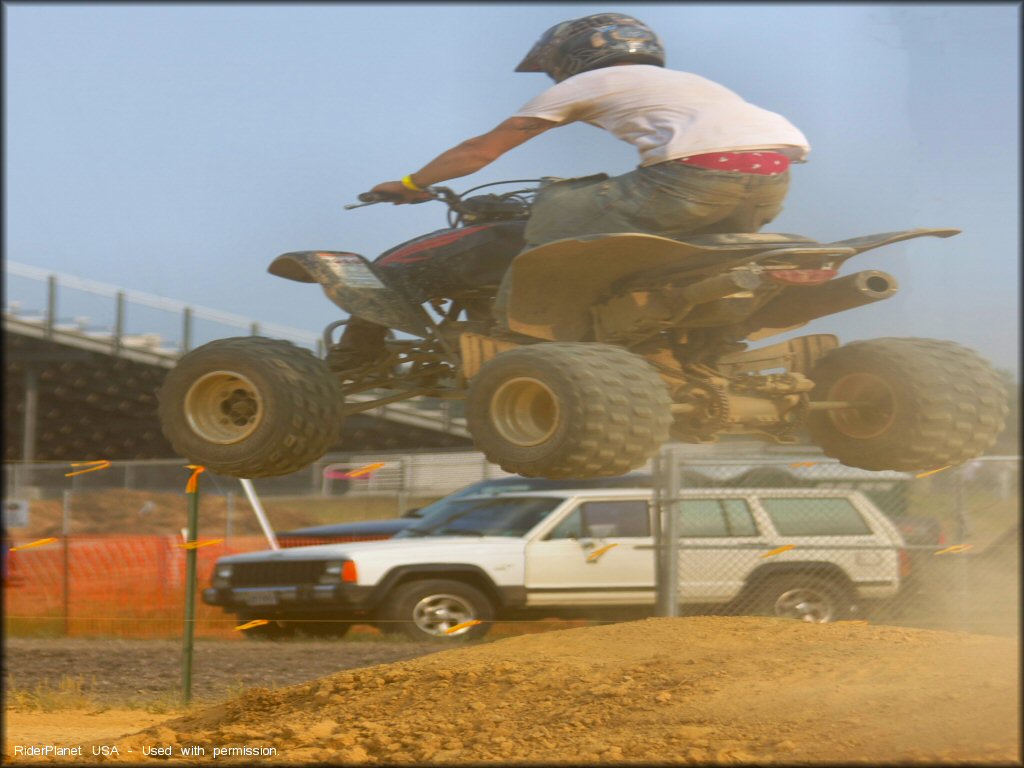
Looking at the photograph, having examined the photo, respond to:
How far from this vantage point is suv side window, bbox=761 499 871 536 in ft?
32.8

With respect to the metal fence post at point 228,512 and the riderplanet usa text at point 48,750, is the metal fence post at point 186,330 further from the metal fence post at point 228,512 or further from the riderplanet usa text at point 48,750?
the metal fence post at point 228,512

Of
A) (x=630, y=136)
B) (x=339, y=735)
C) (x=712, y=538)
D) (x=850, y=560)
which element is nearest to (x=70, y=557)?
(x=712, y=538)

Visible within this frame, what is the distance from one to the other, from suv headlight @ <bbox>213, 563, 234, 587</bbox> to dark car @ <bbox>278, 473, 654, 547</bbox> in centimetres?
123

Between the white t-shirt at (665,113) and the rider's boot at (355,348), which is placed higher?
the white t-shirt at (665,113)

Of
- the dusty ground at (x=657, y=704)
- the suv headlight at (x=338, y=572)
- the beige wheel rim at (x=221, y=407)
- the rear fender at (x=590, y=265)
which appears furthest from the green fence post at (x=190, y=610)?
the rear fender at (x=590, y=265)

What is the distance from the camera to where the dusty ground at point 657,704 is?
4.82 metres

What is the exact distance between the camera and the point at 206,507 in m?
14.7

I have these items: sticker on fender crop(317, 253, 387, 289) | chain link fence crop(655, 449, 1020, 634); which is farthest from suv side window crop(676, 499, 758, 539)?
sticker on fender crop(317, 253, 387, 289)

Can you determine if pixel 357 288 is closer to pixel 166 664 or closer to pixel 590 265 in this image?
pixel 590 265

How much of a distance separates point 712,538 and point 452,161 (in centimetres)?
505

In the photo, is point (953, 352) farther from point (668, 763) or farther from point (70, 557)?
point (70, 557)

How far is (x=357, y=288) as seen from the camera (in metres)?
5.82

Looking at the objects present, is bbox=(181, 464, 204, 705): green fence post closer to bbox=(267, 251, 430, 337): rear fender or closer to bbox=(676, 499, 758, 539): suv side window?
bbox=(267, 251, 430, 337): rear fender

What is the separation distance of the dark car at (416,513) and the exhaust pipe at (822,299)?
439 cm
